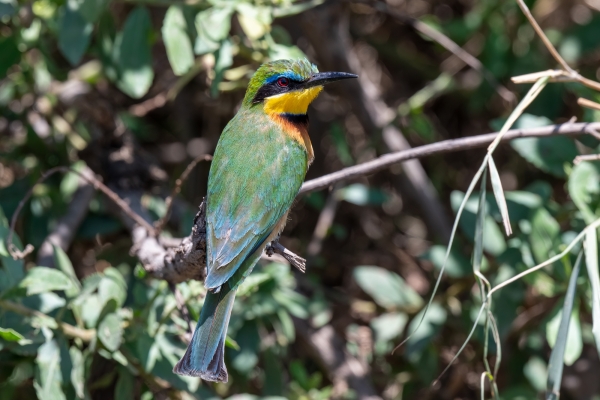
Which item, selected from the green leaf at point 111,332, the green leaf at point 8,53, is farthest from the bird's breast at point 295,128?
the green leaf at point 8,53

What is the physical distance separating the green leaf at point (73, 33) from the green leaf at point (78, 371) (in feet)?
3.30

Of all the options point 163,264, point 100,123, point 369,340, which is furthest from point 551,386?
point 100,123

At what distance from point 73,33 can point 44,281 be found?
36.3 inches

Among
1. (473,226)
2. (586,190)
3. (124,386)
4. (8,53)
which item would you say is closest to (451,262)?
(473,226)

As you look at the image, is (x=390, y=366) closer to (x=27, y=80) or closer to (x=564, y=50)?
(x=564, y=50)

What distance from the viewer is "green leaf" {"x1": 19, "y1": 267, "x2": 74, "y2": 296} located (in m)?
2.26

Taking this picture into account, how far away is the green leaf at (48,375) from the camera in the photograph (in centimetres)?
227

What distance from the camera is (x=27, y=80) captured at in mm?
3182

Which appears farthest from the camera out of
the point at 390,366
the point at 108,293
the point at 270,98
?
the point at 390,366

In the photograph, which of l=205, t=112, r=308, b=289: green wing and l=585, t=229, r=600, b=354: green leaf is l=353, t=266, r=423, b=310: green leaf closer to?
l=205, t=112, r=308, b=289: green wing

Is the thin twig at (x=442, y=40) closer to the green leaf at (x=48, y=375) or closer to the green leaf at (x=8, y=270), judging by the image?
the green leaf at (x=8, y=270)

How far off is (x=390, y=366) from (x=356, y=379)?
0.29 metres

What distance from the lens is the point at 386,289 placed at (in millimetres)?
3094

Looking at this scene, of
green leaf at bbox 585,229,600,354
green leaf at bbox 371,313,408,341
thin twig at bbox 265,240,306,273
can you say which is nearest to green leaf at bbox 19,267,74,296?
thin twig at bbox 265,240,306,273
